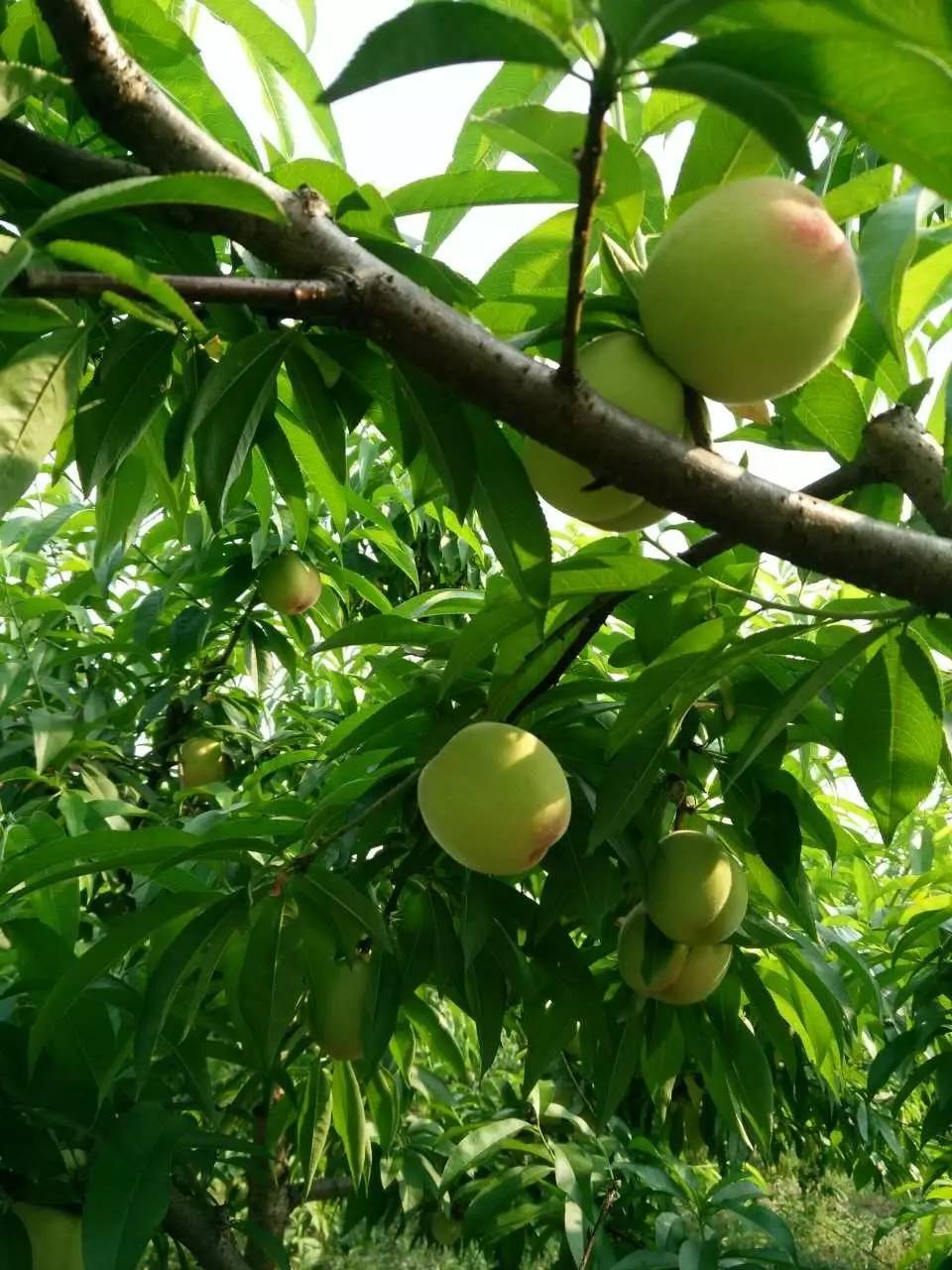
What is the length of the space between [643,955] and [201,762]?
1703 millimetres

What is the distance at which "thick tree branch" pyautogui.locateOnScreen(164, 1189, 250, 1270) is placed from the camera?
173 centimetres

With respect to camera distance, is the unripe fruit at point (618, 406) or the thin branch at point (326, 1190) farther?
the thin branch at point (326, 1190)

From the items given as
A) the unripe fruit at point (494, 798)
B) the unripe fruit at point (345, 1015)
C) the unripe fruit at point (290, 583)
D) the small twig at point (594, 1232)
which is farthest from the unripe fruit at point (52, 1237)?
the unripe fruit at point (290, 583)

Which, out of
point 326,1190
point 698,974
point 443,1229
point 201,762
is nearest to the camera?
point 698,974

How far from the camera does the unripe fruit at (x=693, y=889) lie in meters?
1.28

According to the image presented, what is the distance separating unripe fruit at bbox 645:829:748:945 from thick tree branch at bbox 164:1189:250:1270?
93 centimetres

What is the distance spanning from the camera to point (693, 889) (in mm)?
1277

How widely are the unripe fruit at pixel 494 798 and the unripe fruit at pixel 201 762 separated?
1.78 m

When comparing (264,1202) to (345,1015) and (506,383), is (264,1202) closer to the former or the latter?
(345,1015)

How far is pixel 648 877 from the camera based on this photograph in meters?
1.33

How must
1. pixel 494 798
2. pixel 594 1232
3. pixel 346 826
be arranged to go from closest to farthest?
pixel 494 798
pixel 346 826
pixel 594 1232

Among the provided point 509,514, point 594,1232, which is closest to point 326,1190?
point 594,1232

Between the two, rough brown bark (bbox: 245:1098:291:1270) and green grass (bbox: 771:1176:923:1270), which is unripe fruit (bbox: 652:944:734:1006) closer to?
rough brown bark (bbox: 245:1098:291:1270)

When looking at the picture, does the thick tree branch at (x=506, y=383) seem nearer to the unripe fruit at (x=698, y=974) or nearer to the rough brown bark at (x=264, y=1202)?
the unripe fruit at (x=698, y=974)
